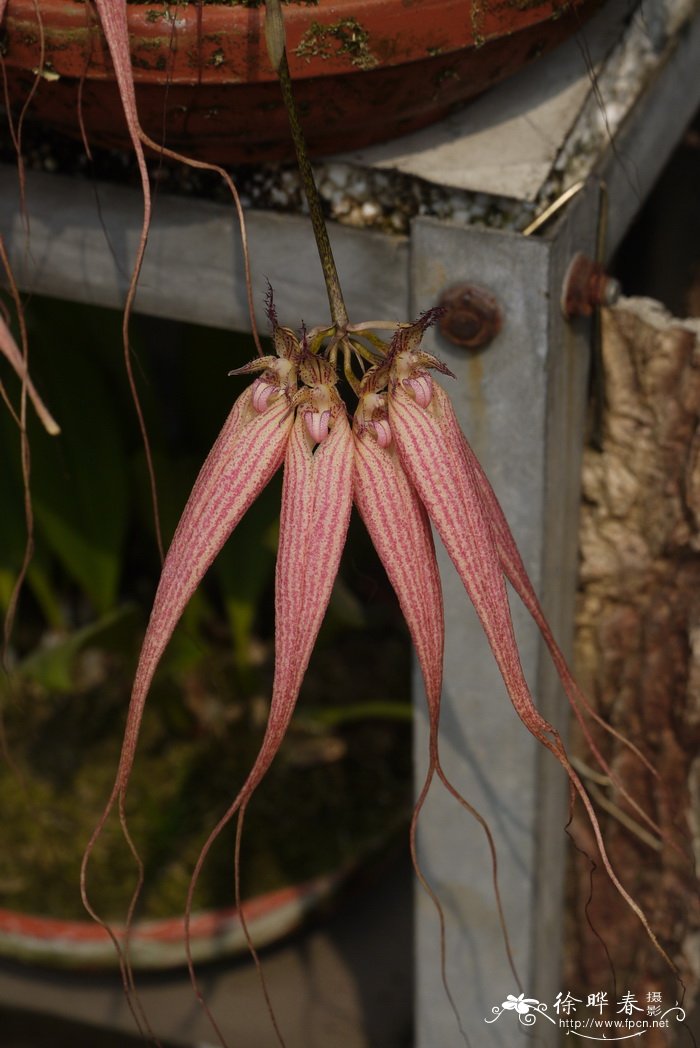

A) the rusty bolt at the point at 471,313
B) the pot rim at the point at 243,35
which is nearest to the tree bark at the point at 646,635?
the rusty bolt at the point at 471,313

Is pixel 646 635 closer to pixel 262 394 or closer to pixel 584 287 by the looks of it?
pixel 584 287

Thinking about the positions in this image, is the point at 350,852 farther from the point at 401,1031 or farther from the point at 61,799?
the point at 61,799

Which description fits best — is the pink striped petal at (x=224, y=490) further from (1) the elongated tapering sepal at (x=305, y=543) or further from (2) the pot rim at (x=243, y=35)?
(2) the pot rim at (x=243, y=35)

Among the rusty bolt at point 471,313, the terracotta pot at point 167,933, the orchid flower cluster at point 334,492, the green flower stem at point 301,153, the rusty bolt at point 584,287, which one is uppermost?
the rusty bolt at point 584,287

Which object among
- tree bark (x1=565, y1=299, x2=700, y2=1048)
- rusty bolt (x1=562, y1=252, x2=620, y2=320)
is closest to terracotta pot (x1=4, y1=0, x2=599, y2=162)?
rusty bolt (x1=562, y1=252, x2=620, y2=320)

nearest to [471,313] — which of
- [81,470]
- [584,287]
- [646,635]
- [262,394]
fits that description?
[584,287]
